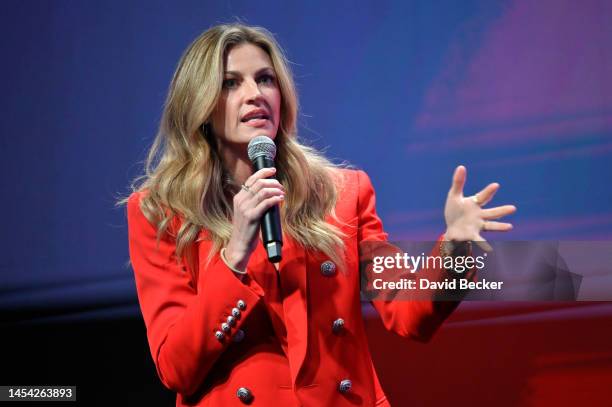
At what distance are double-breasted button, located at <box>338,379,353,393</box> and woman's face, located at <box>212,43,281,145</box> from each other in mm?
628

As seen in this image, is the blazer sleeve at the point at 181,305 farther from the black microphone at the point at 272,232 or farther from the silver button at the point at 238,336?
the black microphone at the point at 272,232

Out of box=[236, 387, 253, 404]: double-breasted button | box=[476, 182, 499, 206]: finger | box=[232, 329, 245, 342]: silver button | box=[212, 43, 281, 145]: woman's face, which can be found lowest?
box=[236, 387, 253, 404]: double-breasted button

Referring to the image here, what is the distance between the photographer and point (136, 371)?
2.85 meters

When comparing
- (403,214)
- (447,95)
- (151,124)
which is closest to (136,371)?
(151,124)

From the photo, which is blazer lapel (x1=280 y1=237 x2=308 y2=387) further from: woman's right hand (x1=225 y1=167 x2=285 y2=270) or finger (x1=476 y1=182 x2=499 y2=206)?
finger (x1=476 y1=182 x2=499 y2=206)

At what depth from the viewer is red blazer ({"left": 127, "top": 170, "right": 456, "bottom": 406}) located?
1.69m

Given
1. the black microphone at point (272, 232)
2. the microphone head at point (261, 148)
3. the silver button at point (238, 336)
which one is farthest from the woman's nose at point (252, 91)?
the silver button at point (238, 336)

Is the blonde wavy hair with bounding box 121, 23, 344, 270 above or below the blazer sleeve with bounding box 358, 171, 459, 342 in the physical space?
above

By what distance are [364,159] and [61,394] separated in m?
1.44

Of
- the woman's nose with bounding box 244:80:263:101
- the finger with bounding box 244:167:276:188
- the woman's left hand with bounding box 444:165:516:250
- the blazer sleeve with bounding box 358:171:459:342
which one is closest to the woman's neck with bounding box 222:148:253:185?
the woman's nose with bounding box 244:80:263:101

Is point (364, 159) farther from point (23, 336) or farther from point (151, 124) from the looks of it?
point (23, 336)

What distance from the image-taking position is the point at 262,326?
5.90 ft

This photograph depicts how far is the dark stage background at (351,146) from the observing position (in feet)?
8.36

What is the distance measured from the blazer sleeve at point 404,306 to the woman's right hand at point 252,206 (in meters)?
0.37
